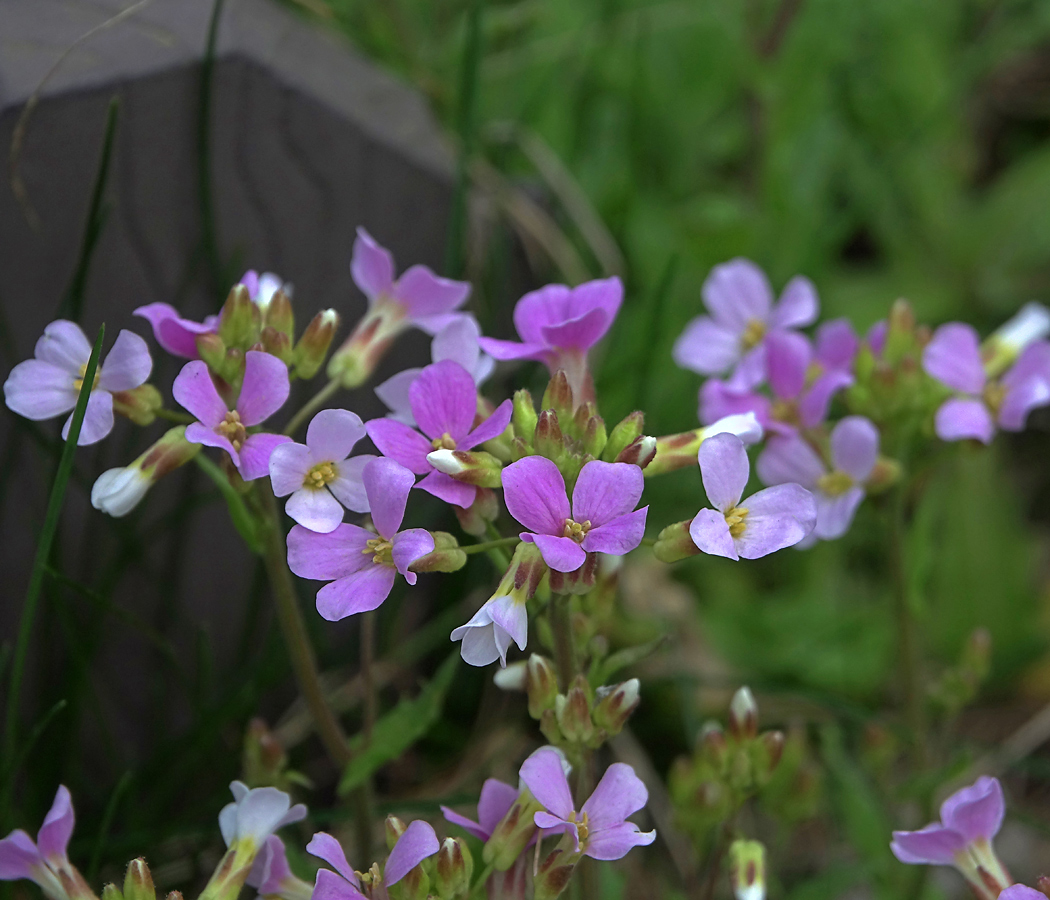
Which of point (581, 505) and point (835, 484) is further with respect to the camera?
point (835, 484)

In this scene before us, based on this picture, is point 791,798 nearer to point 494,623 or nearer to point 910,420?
point 910,420

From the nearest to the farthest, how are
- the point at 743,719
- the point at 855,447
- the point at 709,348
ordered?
the point at 743,719, the point at 855,447, the point at 709,348

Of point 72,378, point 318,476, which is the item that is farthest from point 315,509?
point 72,378

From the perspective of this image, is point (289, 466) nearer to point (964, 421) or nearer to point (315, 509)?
point (315, 509)

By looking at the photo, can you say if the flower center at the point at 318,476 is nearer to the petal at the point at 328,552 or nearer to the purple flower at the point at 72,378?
the petal at the point at 328,552

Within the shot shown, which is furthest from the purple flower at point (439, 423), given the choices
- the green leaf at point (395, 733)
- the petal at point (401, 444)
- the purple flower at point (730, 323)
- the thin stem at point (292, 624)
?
the purple flower at point (730, 323)
